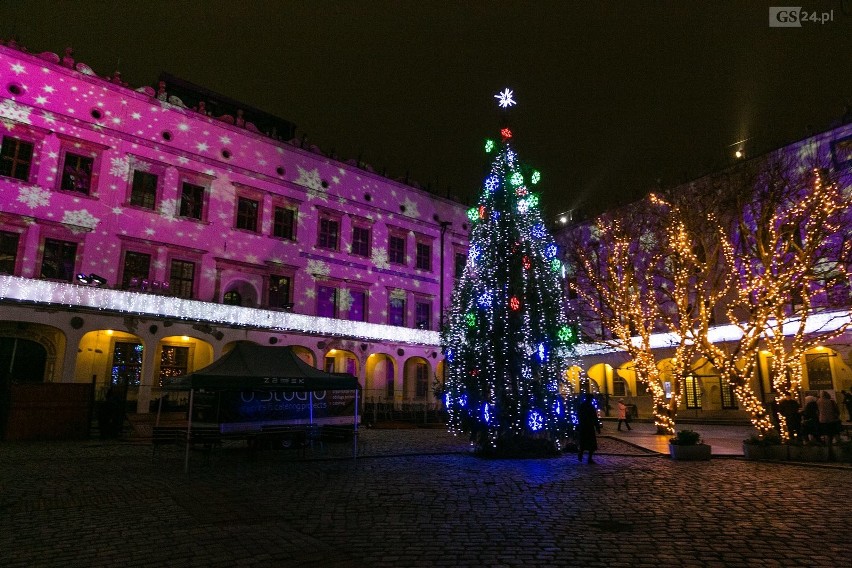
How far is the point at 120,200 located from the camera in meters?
22.7

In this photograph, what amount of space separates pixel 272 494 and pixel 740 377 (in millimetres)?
13317

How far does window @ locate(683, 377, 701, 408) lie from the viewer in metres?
31.2

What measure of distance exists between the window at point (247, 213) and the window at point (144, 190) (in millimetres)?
3880

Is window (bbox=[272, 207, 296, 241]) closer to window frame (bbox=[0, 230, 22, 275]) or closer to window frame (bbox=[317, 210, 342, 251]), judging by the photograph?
window frame (bbox=[317, 210, 342, 251])

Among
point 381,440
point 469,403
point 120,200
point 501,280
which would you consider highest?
point 120,200

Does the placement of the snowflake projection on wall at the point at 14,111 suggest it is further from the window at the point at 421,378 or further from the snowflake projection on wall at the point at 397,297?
the window at the point at 421,378

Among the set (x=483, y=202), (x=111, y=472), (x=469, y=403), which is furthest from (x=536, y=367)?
(x=111, y=472)

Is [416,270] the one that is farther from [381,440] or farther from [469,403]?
[469,403]

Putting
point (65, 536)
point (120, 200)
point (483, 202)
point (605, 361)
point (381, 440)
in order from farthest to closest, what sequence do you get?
point (605, 361) → point (120, 200) → point (381, 440) → point (483, 202) → point (65, 536)

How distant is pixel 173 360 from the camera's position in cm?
2456

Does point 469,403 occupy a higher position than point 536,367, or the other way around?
point 536,367

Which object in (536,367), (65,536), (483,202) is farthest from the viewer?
(483,202)

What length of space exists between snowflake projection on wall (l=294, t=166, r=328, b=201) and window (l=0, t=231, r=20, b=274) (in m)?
12.7

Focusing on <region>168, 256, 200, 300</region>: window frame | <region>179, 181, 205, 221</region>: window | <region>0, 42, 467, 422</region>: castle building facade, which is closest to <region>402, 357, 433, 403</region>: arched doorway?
<region>0, 42, 467, 422</region>: castle building facade
